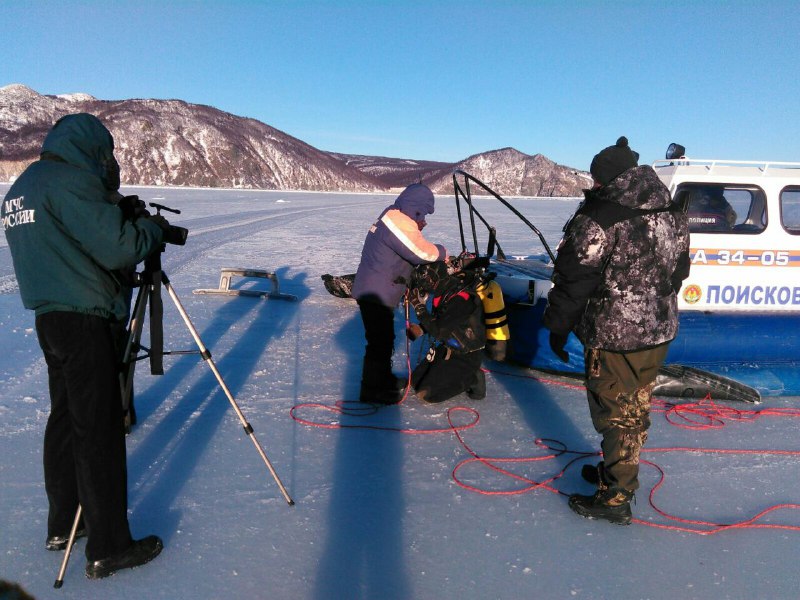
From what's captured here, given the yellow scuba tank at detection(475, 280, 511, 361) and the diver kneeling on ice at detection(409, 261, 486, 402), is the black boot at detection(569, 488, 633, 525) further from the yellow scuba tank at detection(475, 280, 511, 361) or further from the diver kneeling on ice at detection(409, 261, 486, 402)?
the yellow scuba tank at detection(475, 280, 511, 361)

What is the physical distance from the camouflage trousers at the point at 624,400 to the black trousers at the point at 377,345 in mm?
1583

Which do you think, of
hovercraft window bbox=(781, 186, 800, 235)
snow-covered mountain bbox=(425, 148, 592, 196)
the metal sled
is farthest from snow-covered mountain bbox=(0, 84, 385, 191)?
hovercraft window bbox=(781, 186, 800, 235)

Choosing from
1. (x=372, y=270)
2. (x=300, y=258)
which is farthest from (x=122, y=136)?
(x=372, y=270)

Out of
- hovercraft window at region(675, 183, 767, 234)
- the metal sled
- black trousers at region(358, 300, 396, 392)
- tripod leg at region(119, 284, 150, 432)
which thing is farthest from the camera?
the metal sled

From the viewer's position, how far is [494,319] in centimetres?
427

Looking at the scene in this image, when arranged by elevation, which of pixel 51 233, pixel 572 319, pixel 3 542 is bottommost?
pixel 3 542

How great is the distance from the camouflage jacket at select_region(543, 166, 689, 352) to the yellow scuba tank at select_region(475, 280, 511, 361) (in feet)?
5.08

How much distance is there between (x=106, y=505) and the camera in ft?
7.12

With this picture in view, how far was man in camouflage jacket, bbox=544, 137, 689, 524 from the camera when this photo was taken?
2539 mm

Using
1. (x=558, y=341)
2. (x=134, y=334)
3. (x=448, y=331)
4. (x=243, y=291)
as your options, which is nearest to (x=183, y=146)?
(x=243, y=291)

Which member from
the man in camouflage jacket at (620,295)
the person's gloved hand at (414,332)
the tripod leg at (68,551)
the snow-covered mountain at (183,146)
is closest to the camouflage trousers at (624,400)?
the man in camouflage jacket at (620,295)

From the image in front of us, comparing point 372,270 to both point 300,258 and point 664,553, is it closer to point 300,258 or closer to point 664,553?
point 664,553

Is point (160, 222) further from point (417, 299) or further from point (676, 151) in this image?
point (676, 151)

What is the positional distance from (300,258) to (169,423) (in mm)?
6931
